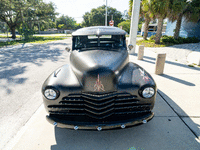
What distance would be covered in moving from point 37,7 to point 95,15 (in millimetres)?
36017

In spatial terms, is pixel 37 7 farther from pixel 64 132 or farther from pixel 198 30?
pixel 64 132

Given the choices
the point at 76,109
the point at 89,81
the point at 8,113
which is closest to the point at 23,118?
the point at 8,113

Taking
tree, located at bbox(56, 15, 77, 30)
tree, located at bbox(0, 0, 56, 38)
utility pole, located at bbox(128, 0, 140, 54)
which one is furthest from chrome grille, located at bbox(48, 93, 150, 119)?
tree, located at bbox(56, 15, 77, 30)

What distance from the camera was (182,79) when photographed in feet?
16.8

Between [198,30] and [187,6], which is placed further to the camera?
[198,30]

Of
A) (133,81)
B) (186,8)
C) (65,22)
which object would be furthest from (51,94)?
(65,22)

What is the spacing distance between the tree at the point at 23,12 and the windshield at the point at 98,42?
22.7 meters

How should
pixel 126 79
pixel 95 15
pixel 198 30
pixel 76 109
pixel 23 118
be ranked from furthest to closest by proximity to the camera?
pixel 95 15
pixel 198 30
pixel 23 118
pixel 126 79
pixel 76 109

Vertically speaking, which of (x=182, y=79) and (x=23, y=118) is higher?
(x=182, y=79)

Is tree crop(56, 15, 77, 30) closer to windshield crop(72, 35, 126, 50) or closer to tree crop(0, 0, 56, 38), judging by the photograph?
tree crop(0, 0, 56, 38)

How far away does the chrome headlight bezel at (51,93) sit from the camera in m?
2.25

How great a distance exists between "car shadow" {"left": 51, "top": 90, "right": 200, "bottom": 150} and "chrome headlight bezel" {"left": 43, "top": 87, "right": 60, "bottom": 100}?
0.87 metres

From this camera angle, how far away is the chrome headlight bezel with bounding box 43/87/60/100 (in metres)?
2.25

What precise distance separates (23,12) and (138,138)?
29532mm
